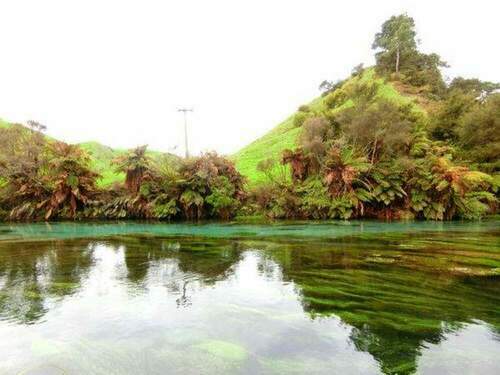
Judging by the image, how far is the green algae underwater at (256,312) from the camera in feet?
11.6

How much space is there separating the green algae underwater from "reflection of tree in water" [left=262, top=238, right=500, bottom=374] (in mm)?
16

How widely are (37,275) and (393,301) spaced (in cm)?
608

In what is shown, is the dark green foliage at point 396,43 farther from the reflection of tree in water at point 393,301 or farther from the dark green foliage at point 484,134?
the reflection of tree in water at point 393,301

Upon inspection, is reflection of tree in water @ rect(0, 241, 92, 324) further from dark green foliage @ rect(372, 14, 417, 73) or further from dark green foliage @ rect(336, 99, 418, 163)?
dark green foliage @ rect(372, 14, 417, 73)

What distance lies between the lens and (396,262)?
7.64 meters

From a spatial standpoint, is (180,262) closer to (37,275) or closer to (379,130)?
(37,275)

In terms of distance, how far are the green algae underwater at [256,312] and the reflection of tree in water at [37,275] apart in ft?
0.13

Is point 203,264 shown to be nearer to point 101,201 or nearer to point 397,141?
point 397,141

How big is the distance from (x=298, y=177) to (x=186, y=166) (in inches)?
227

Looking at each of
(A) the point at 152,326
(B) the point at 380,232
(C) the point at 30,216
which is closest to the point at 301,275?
(A) the point at 152,326

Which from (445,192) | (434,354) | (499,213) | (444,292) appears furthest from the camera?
(499,213)

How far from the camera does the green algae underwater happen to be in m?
3.53

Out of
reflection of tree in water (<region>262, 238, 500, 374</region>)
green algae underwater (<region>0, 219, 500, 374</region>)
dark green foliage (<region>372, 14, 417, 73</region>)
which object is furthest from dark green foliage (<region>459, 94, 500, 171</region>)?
dark green foliage (<region>372, 14, 417, 73</region>)

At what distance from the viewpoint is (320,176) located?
19.1 metres
